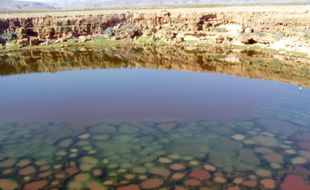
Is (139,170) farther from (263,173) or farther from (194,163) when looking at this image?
(263,173)

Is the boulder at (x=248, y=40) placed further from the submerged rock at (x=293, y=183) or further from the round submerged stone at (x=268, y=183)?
the round submerged stone at (x=268, y=183)

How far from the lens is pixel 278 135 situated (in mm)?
13875

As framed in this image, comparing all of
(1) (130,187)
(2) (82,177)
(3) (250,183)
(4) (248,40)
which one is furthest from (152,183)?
(4) (248,40)

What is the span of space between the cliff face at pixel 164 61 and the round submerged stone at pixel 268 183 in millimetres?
11117

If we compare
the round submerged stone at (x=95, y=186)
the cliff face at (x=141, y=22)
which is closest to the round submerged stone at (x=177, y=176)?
the round submerged stone at (x=95, y=186)

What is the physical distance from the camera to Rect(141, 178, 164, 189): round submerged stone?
10562 mm

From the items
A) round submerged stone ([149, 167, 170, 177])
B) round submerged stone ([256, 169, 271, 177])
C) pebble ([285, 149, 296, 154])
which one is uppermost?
round submerged stone ([149, 167, 170, 177])

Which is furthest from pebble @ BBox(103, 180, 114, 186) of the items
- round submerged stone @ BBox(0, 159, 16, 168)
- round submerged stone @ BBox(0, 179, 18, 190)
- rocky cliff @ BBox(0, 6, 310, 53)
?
rocky cliff @ BBox(0, 6, 310, 53)

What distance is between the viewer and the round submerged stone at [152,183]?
34.7ft

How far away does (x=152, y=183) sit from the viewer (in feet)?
35.2

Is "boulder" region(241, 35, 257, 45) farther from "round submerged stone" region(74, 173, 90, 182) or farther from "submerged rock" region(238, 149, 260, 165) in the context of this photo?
"round submerged stone" region(74, 173, 90, 182)

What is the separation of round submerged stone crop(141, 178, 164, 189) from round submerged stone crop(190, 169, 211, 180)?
0.97 meters

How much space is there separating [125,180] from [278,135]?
235 inches

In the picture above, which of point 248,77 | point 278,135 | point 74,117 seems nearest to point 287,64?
point 248,77
